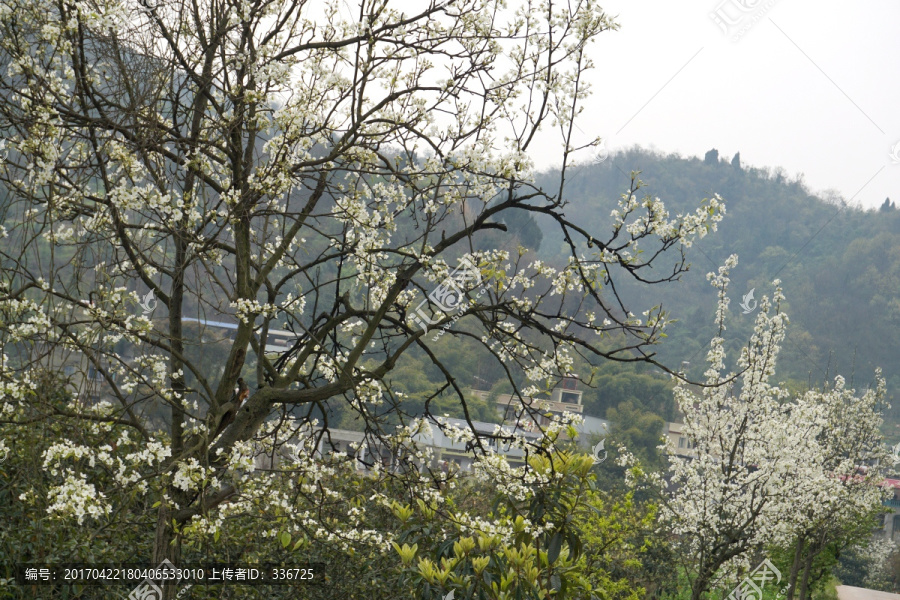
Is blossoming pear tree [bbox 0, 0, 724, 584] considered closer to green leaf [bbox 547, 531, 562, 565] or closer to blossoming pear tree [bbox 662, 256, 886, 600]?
green leaf [bbox 547, 531, 562, 565]

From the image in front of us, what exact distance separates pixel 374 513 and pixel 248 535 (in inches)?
50.0

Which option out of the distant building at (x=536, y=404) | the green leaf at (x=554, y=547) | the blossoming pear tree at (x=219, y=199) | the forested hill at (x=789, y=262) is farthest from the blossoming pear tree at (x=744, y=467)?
the forested hill at (x=789, y=262)

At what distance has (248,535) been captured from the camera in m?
4.27

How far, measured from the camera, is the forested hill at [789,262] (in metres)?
40.9

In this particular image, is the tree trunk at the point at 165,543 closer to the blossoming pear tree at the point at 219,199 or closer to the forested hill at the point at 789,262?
the blossoming pear tree at the point at 219,199

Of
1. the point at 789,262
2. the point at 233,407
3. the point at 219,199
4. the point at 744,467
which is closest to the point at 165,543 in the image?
the point at 233,407

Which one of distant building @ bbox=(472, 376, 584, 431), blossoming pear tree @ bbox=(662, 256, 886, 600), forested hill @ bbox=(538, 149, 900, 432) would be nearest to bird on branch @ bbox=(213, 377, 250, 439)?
distant building @ bbox=(472, 376, 584, 431)

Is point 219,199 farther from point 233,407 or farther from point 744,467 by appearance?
point 744,467

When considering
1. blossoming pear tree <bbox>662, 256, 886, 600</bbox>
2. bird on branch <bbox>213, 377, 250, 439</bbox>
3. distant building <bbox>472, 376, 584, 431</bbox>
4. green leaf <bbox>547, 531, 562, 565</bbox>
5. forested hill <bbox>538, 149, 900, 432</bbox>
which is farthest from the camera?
forested hill <bbox>538, 149, 900, 432</bbox>

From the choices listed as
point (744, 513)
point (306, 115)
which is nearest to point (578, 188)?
point (744, 513)

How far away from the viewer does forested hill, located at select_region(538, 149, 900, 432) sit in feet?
134

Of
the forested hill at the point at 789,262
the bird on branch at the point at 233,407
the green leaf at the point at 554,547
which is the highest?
the forested hill at the point at 789,262

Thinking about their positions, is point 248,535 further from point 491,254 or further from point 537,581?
point 491,254

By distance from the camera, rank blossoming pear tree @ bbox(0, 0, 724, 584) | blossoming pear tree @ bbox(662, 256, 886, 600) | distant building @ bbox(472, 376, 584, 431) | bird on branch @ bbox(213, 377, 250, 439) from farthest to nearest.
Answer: blossoming pear tree @ bbox(662, 256, 886, 600)
distant building @ bbox(472, 376, 584, 431)
bird on branch @ bbox(213, 377, 250, 439)
blossoming pear tree @ bbox(0, 0, 724, 584)
